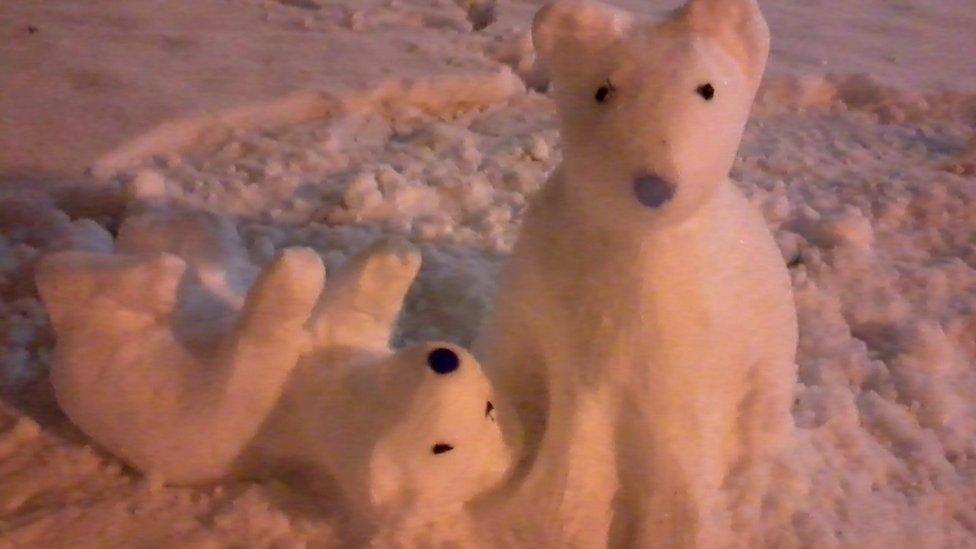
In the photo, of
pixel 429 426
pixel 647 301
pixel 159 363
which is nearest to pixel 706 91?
pixel 647 301

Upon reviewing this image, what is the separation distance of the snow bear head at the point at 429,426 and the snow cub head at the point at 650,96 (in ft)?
0.45

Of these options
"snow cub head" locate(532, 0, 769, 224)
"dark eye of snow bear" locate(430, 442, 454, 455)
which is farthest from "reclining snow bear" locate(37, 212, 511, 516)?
"snow cub head" locate(532, 0, 769, 224)

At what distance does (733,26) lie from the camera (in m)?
0.50

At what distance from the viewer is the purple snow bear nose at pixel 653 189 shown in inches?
17.5

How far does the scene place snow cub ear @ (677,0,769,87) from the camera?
0.50m

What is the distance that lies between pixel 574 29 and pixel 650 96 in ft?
0.24

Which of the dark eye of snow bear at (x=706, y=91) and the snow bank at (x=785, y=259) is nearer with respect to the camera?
the dark eye of snow bear at (x=706, y=91)

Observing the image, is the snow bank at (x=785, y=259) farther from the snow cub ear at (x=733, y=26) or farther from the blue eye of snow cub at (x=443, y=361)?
the snow cub ear at (x=733, y=26)

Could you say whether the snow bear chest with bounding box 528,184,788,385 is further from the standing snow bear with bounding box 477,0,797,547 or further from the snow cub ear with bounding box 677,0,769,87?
the snow cub ear with bounding box 677,0,769,87

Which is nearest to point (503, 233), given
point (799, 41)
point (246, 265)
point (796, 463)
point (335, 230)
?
point (335, 230)

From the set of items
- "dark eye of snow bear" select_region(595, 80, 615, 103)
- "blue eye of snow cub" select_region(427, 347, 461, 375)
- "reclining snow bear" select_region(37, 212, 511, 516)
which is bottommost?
"reclining snow bear" select_region(37, 212, 511, 516)

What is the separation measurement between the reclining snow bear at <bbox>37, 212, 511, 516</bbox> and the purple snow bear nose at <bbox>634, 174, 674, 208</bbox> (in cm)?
17

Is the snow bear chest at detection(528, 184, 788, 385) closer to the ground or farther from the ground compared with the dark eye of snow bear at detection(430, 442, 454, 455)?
farther from the ground

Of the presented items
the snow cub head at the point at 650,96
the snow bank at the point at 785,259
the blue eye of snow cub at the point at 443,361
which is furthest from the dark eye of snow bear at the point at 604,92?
the snow bank at the point at 785,259
